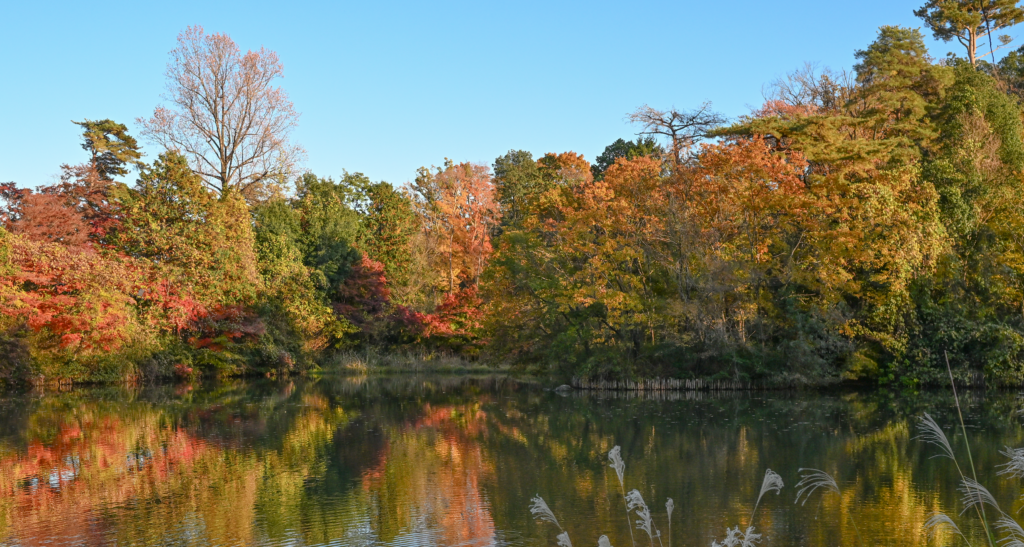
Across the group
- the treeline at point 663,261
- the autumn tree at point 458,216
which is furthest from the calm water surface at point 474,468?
the autumn tree at point 458,216

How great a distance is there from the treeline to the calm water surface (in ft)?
7.68

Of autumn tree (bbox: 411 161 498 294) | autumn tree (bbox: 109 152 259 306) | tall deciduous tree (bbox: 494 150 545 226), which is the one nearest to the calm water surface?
autumn tree (bbox: 109 152 259 306)

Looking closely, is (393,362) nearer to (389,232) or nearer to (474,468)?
(389,232)

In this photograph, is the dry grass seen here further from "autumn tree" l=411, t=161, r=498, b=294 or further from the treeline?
"autumn tree" l=411, t=161, r=498, b=294

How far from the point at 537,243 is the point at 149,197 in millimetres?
16082

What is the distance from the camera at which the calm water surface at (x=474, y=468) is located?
951cm

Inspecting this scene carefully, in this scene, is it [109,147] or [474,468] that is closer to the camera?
[474,468]

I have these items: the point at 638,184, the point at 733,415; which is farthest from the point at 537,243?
the point at 733,415

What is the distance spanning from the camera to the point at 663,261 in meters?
26.5

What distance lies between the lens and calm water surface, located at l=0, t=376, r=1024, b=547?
31.2ft

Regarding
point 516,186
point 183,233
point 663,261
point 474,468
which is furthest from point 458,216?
point 474,468

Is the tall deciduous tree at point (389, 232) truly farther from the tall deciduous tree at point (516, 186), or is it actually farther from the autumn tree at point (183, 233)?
the autumn tree at point (183, 233)

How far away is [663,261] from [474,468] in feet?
47.1

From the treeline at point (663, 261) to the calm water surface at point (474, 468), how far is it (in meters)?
2.34
